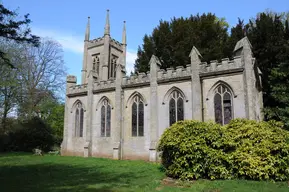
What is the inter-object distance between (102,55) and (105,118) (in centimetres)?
1521

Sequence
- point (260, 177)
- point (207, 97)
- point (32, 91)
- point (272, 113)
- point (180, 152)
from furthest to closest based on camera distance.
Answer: point (32, 91), point (272, 113), point (207, 97), point (180, 152), point (260, 177)

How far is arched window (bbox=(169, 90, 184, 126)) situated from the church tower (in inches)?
651

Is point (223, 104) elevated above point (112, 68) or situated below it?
below

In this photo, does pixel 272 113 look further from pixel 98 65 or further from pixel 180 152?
pixel 98 65

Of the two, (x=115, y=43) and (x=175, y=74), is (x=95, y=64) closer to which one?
(x=115, y=43)

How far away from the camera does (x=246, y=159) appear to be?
1059 centimetres

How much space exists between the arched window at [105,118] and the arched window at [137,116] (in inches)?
106

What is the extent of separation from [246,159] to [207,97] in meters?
7.52

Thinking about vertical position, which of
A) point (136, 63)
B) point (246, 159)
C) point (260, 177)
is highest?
point (136, 63)

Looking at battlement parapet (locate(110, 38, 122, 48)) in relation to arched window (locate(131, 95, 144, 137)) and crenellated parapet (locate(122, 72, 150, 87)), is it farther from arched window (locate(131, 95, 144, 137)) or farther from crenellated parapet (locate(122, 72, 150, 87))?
arched window (locate(131, 95, 144, 137))

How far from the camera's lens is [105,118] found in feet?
73.5

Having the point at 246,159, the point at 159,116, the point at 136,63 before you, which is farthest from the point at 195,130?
the point at 136,63

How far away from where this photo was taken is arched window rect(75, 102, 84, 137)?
2386 centimetres

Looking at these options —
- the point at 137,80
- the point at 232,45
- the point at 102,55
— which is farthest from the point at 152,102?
the point at 102,55
